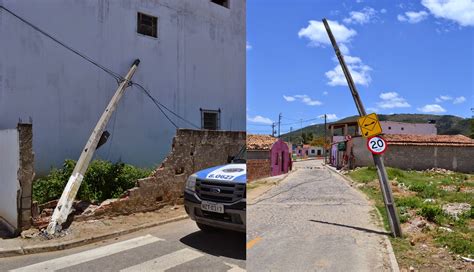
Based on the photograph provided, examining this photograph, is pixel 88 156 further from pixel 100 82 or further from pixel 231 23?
pixel 231 23

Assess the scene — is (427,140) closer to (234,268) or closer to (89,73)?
(89,73)

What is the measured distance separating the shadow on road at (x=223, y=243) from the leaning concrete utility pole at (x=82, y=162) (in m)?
2.69

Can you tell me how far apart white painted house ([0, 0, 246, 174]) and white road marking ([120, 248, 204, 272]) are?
42.8 inches

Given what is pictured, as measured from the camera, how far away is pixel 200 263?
47.1 inches

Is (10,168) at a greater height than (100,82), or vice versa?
(100,82)

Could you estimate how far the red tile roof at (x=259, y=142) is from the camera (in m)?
0.91

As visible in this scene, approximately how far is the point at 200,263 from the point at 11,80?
11.8 ft

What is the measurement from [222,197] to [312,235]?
347cm

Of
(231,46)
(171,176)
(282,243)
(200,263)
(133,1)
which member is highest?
(133,1)

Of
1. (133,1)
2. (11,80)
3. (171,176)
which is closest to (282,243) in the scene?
(171,176)

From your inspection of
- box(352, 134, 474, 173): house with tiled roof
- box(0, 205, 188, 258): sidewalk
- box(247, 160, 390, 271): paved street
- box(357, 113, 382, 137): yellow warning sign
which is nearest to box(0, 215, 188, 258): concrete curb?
box(0, 205, 188, 258): sidewalk

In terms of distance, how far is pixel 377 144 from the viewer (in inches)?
172

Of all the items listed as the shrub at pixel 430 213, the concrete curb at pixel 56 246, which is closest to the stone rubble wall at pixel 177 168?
the concrete curb at pixel 56 246

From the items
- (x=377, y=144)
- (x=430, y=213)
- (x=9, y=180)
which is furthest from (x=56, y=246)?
(x=430, y=213)
